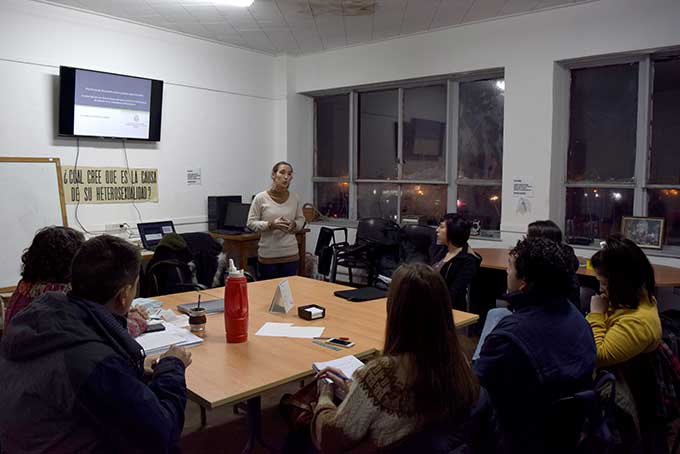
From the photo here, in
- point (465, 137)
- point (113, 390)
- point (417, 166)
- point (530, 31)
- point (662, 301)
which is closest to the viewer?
point (113, 390)

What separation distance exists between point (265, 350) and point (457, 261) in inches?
55.4

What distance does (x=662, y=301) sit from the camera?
427cm

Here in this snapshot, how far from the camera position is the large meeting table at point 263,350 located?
1.72 m

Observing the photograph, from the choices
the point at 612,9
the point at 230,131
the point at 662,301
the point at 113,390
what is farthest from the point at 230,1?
the point at 662,301

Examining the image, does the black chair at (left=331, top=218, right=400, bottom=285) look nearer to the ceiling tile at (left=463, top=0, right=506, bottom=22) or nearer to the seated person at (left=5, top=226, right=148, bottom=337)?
the ceiling tile at (left=463, top=0, right=506, bottom=22)

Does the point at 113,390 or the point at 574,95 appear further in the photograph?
the point at 574,95

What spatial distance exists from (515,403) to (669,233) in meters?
3.62

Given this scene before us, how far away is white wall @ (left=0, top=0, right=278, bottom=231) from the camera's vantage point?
4344 millimetres

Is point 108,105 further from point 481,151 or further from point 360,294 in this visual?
point 481,151

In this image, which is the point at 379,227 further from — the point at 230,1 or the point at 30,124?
the point at 30,124

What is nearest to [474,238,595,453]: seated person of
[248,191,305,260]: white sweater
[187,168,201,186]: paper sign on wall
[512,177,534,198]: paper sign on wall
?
[248,191,305,260]: white sweater

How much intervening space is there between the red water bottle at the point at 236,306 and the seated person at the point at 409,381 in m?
0.83

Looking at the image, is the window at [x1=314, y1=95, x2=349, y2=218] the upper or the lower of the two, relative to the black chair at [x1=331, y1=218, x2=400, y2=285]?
upper

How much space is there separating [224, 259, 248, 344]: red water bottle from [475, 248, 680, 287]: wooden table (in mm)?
2093
